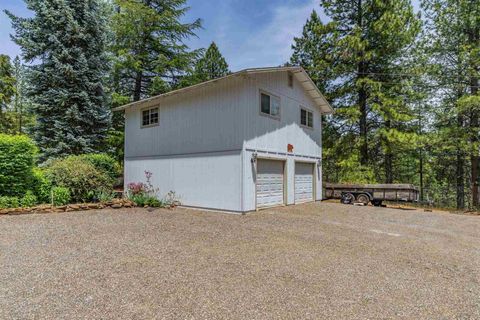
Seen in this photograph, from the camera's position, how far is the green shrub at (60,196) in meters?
9.70

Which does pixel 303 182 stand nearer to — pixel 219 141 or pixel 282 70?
pixel 219 141

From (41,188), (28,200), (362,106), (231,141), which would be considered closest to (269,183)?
(231,141)

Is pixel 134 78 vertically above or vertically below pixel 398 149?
above

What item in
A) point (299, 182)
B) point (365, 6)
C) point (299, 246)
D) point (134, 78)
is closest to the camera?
point (299, 246)

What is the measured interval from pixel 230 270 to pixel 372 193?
1094 cm

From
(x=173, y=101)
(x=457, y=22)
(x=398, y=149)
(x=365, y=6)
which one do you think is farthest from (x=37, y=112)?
(x=457, y=22)

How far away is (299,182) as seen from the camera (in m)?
13.2

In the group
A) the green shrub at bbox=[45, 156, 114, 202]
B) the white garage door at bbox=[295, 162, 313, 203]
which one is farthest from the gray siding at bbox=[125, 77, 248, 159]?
the white garage door at bbox=[295, 162, 313, 203]

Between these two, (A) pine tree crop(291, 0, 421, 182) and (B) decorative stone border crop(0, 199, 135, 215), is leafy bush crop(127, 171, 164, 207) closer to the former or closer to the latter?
(B) decorative stone border crop(0, 199, 135, 215)

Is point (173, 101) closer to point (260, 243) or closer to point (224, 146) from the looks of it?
point (224, 146)

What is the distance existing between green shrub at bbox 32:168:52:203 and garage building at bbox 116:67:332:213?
13.0 ft

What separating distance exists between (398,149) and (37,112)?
20.7m

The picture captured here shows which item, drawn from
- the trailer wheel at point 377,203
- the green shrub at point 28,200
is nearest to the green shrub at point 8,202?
the green shrub at point 28,200

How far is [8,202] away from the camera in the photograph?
868 cm
